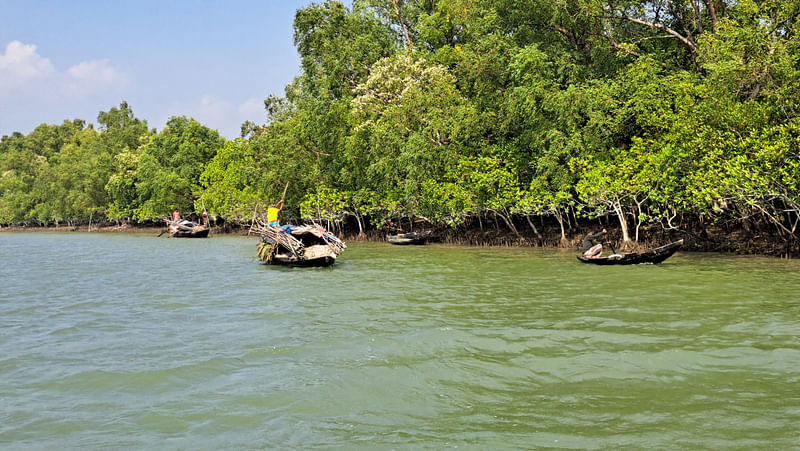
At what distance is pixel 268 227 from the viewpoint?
77.4ft

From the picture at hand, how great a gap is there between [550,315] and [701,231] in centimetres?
1849

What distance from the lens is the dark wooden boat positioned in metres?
20.1

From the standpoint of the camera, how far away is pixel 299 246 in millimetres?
22188

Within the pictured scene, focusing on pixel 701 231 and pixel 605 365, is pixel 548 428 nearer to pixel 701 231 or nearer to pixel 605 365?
pixel 605 365

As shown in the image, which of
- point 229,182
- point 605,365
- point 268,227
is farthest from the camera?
point 229,182

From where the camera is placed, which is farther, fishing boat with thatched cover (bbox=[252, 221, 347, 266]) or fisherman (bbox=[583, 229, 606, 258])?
fishing boat with thatched cover (bbox=[252, 221, 347, 266])

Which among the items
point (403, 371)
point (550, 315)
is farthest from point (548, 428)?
point (550, 315)

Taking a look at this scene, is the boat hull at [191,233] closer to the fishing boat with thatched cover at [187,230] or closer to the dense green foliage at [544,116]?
the fishing boat with thatched cover at [187,230]

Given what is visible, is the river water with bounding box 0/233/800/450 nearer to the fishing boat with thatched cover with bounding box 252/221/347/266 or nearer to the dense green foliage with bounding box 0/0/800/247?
the fishing boat with thatched cover with bounding box 252/221/347/266

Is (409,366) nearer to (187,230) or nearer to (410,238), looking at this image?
(410,238)

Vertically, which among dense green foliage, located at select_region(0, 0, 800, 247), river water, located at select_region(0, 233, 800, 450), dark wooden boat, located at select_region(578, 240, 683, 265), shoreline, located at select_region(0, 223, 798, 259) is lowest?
river water, located at select_region(0, 233, 800, 450)

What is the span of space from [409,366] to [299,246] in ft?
48.0

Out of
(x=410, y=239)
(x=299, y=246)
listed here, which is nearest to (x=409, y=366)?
(x=299, y=246)

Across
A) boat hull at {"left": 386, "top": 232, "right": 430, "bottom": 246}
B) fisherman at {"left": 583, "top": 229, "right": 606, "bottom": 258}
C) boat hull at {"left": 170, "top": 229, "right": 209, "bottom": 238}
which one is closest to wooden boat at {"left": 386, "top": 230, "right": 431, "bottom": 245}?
boat hull at {"left": 386, "top": 232, "right": 430, "bottom": 246}
